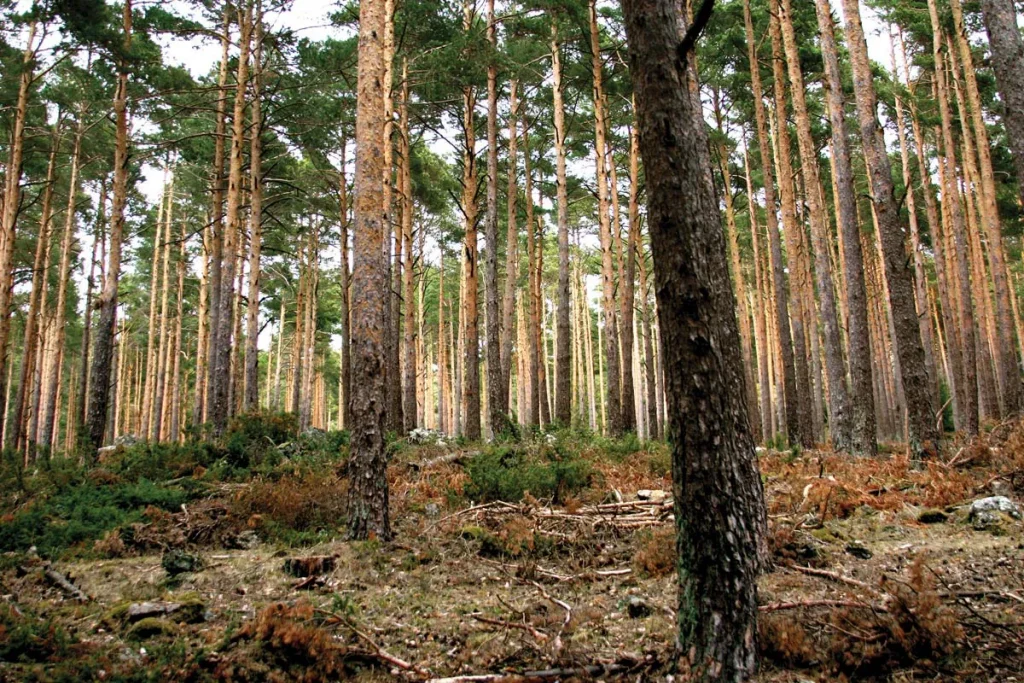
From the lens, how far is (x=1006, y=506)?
5.46 metres

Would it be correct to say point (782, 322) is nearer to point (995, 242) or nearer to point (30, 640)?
point (995, 242)

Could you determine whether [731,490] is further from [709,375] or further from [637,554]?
[637,554]

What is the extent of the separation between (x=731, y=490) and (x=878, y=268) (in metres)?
30.0

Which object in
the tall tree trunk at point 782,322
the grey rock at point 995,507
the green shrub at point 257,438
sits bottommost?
the grey rock at point 995,507

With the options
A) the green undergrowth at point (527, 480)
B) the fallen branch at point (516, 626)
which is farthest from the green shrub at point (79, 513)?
the fallen branch at point (516, 626)

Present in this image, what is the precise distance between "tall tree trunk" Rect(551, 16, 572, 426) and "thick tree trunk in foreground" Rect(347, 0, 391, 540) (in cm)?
806

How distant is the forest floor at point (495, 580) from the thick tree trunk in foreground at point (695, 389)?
1.38 ft

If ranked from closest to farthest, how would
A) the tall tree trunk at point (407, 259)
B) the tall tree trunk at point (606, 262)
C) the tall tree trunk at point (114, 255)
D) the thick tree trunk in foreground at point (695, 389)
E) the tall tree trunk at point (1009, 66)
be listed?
the thick tree trunk in foreground at point (695, 389) → the tall tree trunk at point (1009, 66) → the tall tree trunk at point (114, 255) → the tall tree trunk at point (606, 262) → the tall tree trunk at point (407, 259)

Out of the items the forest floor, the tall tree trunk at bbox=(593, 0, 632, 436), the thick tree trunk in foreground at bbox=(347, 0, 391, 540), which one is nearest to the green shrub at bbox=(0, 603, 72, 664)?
the forest floor

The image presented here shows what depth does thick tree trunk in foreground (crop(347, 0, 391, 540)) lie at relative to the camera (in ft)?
19.7

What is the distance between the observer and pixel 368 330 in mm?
6137

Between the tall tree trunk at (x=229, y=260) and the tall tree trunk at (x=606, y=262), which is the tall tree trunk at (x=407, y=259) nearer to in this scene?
the tall tree trunk at (x=229, y=260)

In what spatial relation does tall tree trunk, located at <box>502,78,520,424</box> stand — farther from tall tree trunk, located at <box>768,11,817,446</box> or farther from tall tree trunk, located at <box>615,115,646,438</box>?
tall tree trunk, located at <box>768,11,817,446</box>

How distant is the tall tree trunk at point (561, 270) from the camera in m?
14.1
